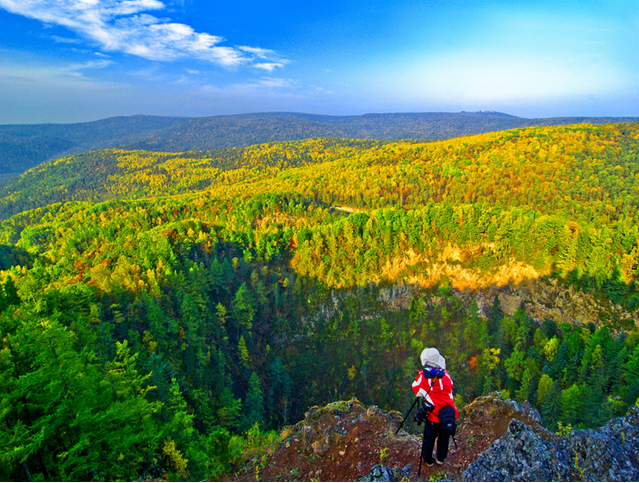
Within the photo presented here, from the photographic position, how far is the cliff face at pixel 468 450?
13.0m

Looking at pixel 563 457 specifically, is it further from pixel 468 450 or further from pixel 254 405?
pixel 254 405

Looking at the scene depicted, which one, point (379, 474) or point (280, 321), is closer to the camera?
point (379, 474)

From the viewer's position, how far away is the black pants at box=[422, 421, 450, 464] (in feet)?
35.3

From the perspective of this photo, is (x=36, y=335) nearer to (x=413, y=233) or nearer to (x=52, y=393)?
(x=52, y=393)

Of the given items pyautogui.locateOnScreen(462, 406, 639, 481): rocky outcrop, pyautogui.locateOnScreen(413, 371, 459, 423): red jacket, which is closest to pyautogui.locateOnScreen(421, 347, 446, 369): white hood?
Answer: pyautogui.locateOnScreen(413, 371, 459, 423): red jacket

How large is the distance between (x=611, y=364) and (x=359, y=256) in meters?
46.1

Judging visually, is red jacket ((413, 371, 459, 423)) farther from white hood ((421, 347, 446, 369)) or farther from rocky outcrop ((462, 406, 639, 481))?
rocky outcrop ((462, 406, 639, 481))

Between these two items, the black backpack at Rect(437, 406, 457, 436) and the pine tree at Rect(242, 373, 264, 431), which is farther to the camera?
the pine tree at Rect(242, 373, 264, 431)

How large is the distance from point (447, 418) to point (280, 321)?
58.9 meters

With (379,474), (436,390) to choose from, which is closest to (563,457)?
(379,474)

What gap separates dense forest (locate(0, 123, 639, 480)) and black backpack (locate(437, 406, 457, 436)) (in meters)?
14.5

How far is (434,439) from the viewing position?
11.2 m

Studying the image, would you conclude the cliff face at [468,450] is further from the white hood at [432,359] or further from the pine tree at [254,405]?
the pine tree at [254,405]

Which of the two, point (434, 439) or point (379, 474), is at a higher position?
point (434, 439)
